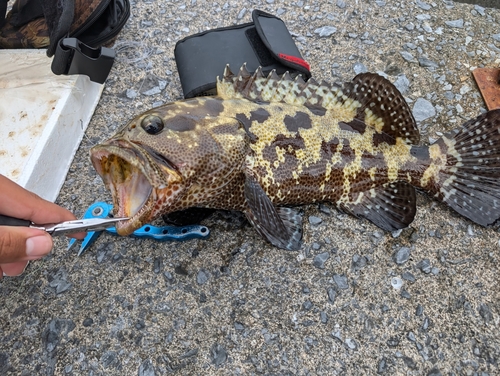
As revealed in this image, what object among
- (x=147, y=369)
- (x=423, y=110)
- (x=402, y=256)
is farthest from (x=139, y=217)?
(x=423, y=110)

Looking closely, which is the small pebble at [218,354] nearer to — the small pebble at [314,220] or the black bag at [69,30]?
the small pebble at [314,220]

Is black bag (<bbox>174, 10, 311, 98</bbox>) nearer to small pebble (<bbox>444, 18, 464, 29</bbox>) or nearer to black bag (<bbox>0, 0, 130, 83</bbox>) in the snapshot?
black bag (<bbox>0, 0, 130, 83</bbox>)

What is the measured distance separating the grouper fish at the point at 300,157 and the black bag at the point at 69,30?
1291 millimetres

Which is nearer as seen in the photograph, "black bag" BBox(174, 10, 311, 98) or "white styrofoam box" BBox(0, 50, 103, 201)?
"white styrofoam box" BBox(0, 50, 103, 201)

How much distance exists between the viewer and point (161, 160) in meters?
2.28

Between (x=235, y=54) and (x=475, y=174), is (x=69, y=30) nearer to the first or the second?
(x=235, y=54)

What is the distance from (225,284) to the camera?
2672 mm

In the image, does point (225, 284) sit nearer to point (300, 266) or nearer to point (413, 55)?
point (300, 266)

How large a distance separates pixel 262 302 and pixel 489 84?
2764mm

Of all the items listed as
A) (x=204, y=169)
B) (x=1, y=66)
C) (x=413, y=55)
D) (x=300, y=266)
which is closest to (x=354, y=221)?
(x=300, y=266)

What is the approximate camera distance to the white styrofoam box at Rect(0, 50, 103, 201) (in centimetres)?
304

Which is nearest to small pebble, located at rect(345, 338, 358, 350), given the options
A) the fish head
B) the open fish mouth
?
the fish head

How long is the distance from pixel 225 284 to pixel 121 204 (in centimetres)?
84

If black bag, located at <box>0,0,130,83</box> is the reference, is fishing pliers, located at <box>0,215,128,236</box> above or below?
below
